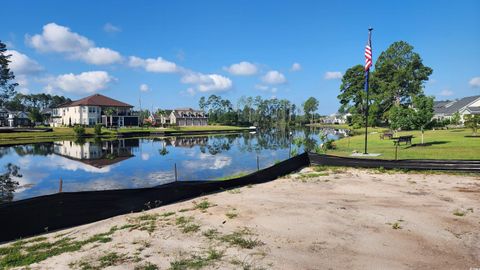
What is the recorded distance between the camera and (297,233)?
23.5 ft

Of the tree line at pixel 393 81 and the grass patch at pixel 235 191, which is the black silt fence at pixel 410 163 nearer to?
the grass patch at pixel 235 191

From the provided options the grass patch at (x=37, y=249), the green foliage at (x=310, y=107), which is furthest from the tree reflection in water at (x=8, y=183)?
the green foliage at (x=310, y=107)

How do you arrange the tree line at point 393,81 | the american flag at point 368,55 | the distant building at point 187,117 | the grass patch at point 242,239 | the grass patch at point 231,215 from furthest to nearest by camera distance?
the distant building at point 187,117
the tree line at point 393,81
the american flag at point 368,55
the grass patch at point 231,215
the grass patch at point 242,239

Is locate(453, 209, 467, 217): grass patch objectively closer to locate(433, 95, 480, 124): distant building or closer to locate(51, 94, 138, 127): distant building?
locate(433, 95, 480, 124): distant building

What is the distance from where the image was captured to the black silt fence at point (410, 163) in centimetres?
1392

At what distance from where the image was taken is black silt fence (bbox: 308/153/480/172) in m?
13.9

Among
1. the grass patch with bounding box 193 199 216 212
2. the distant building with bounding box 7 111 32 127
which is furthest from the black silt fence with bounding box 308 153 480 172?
the distant building with bounding box 7 111 32 127

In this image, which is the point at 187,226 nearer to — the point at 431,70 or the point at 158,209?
the point at 158,209

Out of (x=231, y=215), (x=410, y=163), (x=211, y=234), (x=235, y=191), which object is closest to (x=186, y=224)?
(x=211, y=234)

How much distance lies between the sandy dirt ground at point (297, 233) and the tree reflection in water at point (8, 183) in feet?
28.7

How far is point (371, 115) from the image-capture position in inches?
2217

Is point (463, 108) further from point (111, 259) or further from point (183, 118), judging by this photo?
point (111, 259)

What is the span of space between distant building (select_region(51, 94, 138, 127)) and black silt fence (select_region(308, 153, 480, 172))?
2868 inches

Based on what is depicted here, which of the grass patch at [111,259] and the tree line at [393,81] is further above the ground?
the tree line at [393,81]
